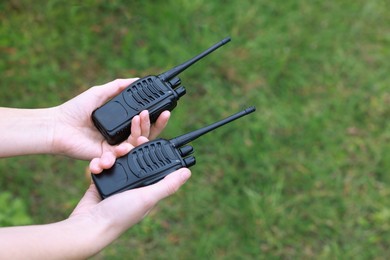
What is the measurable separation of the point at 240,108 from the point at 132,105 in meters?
1.13

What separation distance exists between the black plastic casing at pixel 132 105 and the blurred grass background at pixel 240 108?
2.71 ft

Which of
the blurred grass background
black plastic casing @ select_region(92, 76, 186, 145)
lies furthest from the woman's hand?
the blurred grass background

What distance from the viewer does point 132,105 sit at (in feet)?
5.80

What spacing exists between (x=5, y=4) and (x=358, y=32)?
2.33 m

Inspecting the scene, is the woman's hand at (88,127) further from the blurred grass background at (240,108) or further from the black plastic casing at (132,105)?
the blurred grass background at (240,108)

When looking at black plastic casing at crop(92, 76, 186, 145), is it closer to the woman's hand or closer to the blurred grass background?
the woman's hand

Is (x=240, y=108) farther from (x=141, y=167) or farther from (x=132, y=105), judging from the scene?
(x=141, y=167)

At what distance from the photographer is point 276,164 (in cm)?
261

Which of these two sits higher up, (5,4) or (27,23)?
(5,4)

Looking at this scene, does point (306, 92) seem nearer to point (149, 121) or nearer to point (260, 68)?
point (260, 68)

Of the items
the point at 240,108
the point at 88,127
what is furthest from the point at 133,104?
the point at 240,108

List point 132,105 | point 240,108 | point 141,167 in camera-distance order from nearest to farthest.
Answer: point 141,167, point 132,105, point 240,108

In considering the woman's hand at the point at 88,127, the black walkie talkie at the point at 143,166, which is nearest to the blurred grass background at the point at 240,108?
the woman's hand at the point at 88,127

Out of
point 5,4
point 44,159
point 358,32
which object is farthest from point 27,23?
point 358,32
